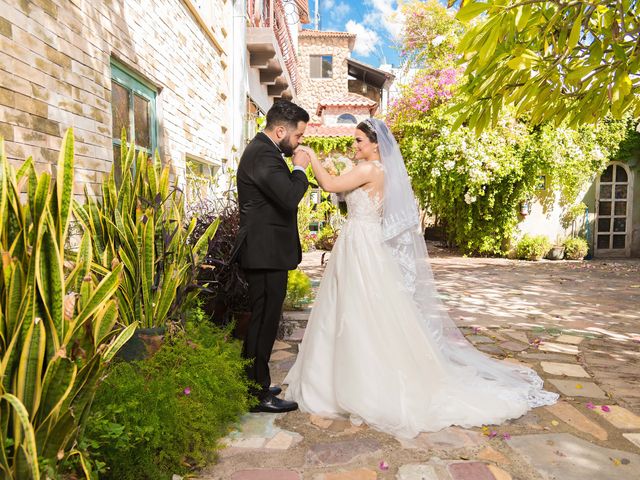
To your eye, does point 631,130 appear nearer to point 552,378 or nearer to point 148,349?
point 552,378

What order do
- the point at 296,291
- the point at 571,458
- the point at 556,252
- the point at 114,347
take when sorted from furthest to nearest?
the point at 556,252, the point at 296,291, the point at 571,458, the point at 114,347

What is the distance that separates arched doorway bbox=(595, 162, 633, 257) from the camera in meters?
13.1

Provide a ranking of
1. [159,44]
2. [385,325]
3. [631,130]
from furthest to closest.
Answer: [631,130]
[159,44]
[385,325]

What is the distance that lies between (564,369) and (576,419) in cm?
100

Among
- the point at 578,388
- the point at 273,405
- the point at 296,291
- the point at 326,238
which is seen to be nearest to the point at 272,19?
the point at 326,238

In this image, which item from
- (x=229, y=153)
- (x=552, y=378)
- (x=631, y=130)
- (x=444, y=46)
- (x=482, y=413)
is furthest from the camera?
(x=444, y=46)

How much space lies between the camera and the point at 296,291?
5.64 m

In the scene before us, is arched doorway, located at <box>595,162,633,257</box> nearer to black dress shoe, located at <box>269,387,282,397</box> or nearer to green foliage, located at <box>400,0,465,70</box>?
green foliage, located at <box>400,0,465,70</box>

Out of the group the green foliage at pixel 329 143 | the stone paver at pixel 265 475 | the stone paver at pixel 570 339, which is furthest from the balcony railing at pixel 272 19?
the stone paver at pixel 265 475

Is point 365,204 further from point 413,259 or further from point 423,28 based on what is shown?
point 423,28

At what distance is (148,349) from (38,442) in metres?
1.16

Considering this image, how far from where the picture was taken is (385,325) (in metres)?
3.13

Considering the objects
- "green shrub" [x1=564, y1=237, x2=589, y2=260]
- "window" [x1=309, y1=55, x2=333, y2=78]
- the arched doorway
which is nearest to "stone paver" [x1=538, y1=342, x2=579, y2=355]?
"green shrub" [x1=564, y1=237, x2=589, y2=260]

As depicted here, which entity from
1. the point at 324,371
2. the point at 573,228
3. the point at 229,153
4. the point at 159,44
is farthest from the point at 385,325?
A: the point at 573,228
